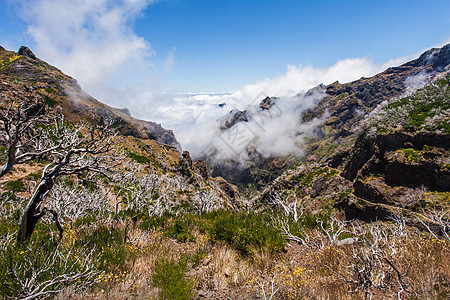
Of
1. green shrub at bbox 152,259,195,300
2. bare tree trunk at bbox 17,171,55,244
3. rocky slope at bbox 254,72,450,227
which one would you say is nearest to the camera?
green shrub at bbox 152,259,195,300

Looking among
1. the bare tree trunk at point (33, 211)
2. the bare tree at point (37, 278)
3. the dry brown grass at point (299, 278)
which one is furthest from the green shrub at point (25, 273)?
the dry brown grass at point (299, 278)

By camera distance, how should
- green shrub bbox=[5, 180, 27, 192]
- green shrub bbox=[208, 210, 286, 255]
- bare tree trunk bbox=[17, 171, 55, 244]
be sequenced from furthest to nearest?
green shrub bbox=[5, 180, 27, 192] → green shrub bbox=[208, 210, 286, 255] → bare tree trunk bbox=[17, 171, 55, 244]

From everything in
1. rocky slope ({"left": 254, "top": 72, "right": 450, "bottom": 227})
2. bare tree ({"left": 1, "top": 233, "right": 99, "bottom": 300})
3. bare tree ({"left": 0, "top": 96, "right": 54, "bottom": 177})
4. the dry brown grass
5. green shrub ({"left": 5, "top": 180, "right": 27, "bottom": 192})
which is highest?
green shrub ({"left": 5, "top": 180, "right": 27, "bottom": 192})

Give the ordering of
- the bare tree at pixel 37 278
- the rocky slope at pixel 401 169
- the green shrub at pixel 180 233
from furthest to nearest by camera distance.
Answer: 1. the rocky slope at pixel 401 169
2. the green shrub at pixel 180 233
3. the bare tree at pixel 37 278

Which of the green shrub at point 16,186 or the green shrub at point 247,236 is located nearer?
the green shrub at point 247,236

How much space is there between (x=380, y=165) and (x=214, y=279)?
137 feet

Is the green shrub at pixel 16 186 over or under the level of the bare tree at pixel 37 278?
over

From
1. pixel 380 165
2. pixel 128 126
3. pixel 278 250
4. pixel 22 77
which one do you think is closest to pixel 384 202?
pixel 380 165

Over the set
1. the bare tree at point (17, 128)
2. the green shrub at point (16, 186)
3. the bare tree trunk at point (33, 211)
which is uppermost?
the green shrub at point (16, 186)

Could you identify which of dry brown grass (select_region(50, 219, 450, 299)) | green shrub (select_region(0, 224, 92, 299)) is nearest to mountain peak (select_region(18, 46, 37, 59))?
green shrub (select_region(0, 224, 92, 299))

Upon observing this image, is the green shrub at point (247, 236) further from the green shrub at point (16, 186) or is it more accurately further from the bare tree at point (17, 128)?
the green shrub at point (16, 186)

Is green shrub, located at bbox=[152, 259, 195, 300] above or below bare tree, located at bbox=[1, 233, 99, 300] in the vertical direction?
below

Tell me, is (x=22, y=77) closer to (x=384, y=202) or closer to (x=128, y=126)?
(x=128, y=126)

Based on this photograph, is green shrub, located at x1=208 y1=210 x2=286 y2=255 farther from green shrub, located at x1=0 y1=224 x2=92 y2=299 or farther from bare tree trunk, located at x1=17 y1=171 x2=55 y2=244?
bare tree trunk, located at x1=17 y1=171 x2=55 y2=244
